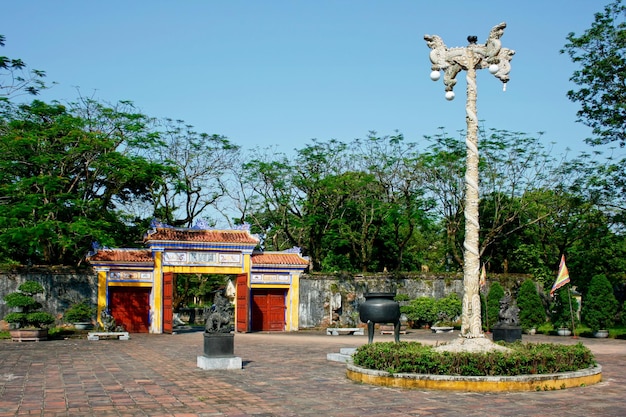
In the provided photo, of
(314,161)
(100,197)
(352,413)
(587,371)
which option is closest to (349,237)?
(314,161)

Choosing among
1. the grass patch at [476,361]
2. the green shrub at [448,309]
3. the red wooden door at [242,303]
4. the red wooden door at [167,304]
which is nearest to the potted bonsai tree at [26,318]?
the red wooden door at [167,304]

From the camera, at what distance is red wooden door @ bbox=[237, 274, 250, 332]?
25.0m

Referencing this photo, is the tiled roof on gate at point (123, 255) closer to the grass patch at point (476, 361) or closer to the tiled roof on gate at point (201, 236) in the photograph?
the tiled roof on gate at point (201, 236)

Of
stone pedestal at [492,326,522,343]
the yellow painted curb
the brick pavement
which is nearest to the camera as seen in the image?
the brick pavement

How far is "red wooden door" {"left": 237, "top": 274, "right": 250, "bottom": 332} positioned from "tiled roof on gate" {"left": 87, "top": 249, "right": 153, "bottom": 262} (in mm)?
3576

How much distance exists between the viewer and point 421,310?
85.7ft

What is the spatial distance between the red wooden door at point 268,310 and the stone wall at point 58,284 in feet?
19.6

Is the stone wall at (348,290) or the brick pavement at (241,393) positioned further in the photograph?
the stone wall at (348,290)

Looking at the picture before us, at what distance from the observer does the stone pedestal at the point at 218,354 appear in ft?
39.8

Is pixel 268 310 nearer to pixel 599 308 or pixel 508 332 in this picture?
pixel 599 308

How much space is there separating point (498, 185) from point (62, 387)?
2252cm

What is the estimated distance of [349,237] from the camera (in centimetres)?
3030

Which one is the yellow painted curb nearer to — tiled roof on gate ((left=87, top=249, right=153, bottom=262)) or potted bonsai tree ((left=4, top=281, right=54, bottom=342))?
potted bonsai tree ((left=4, top=281, right=54, bottom=342))

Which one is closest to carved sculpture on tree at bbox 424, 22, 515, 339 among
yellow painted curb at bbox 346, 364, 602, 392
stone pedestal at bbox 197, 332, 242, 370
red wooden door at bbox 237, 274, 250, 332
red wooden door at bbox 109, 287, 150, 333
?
yellow painted curb at bbox 346, 364, 602, 392
